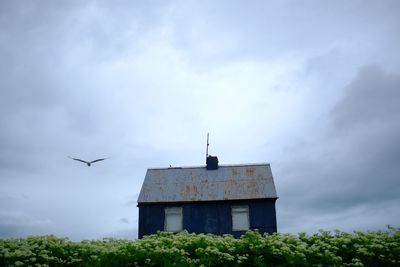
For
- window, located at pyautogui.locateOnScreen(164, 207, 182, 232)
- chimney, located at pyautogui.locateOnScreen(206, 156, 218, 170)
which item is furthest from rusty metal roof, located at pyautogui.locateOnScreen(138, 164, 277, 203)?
window, located at pyautogui.locateOnScreen(164, 207, 182, 232)

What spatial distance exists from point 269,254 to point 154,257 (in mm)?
3729

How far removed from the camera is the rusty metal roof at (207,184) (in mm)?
29828

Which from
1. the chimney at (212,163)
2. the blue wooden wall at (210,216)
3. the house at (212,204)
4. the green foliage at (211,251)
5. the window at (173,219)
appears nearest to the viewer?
the green foliage at (211,251)

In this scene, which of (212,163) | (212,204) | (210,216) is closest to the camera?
(210,216)

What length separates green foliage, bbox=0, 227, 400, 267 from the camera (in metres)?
12.5

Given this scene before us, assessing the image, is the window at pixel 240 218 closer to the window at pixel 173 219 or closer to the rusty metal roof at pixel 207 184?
the rusty metal roof at pixel 207 184

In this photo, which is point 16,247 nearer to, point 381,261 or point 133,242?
point 133,242

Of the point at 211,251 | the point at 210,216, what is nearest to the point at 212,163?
the point at 210,216

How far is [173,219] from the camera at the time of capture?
98.4 feet

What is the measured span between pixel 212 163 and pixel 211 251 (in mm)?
20496

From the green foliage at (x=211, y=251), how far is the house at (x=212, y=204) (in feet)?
50.2

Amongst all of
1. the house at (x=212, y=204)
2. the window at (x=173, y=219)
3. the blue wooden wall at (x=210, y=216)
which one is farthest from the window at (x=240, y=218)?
the window at (x=173, y=219)

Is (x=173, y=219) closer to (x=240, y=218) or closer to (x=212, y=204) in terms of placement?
(x=212, y=204)

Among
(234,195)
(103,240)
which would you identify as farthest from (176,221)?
(103,240)
